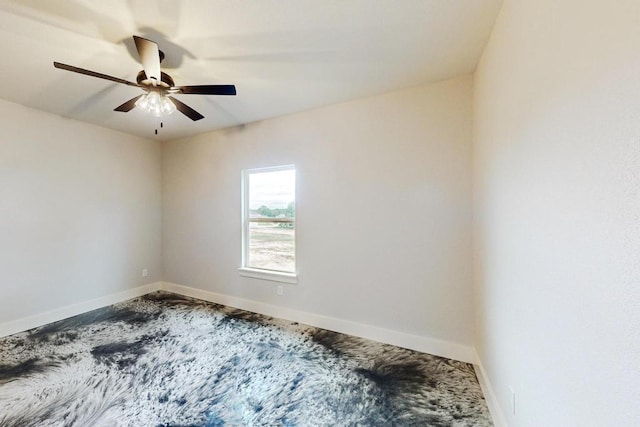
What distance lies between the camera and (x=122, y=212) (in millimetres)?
3959

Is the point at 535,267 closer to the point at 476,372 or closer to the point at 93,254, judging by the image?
the point at 476,372

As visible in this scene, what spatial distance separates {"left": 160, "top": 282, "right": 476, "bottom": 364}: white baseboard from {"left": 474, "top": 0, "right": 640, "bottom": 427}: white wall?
2.56ft

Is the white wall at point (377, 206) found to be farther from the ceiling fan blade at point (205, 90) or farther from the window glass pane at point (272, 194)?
the ceiling fan blade at point (205, 90)

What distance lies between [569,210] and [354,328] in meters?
2.40

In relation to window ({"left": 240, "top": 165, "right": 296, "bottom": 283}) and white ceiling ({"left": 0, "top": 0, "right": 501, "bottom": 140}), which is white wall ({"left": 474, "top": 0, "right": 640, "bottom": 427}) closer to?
white ceiling ({"left": 0, "top": 0, "right": 501, "bottom": 140})

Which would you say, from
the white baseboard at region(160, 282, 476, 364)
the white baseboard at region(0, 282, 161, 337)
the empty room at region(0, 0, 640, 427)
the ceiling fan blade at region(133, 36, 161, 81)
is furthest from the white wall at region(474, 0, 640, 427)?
the white baseboard at region(0, 282, 161, 337)

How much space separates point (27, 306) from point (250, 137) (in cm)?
332

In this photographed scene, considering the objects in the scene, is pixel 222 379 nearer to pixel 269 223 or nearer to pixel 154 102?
pixel 269 223

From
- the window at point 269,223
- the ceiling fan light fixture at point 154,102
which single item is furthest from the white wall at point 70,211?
the ceiling fan light fixture at point 154,102

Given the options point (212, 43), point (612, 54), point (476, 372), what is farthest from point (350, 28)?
point (476, 372)

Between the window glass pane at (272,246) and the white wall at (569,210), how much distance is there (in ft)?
7.84

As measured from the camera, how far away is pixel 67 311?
3.34 meters

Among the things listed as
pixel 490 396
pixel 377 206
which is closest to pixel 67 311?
pixel 377 206

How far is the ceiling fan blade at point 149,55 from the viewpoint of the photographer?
1.55 meters
